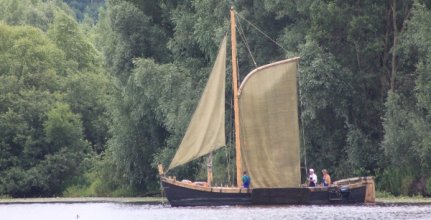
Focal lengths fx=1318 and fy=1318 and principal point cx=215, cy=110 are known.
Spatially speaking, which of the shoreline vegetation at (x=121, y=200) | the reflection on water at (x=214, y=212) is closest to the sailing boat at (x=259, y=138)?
the reflection on water at (x=214, y=212)

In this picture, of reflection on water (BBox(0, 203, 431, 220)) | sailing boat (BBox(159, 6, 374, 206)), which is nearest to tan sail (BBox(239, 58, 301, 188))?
sailing boat (BBox(159, 6, 374, 206))

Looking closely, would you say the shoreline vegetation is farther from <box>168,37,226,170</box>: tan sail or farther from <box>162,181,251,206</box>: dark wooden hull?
<box>168,37,226,170</box>: tan sail

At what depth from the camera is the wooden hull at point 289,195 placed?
5638 centimetres

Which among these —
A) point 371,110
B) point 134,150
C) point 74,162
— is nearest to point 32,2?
point 74,162

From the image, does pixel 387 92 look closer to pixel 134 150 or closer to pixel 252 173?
pixel 252 173

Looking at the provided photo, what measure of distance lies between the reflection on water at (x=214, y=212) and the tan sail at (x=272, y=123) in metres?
3.45

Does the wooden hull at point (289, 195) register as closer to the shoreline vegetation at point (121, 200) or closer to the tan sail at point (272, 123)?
the tan sail at point (272, 123)

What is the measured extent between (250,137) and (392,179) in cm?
999

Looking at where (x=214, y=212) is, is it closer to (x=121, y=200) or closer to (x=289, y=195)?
(x=289, y=195)

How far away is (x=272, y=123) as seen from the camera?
2258 inches

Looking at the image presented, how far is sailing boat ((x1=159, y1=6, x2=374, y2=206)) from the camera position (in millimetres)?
56812

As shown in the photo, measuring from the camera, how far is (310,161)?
67125 mm

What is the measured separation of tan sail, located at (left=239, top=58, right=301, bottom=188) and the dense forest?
7.03 metres

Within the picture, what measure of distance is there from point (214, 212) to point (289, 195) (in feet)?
17.4
